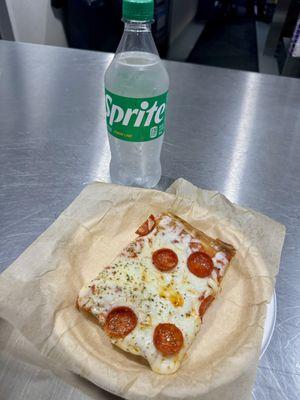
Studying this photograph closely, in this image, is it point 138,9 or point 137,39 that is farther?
point 137,39

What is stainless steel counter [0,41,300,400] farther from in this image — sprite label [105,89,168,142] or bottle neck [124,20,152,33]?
bottle neck [124,20,152,33]

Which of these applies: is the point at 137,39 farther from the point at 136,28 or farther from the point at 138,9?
the point at 138,9

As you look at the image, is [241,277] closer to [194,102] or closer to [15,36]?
[194,102]

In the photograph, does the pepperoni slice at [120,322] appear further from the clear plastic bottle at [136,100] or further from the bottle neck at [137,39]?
the bottle neck at [137,39]

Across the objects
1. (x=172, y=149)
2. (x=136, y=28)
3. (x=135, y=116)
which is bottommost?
(x=172, y=149)

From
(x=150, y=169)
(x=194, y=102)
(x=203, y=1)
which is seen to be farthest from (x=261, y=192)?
(x=203, y=1)

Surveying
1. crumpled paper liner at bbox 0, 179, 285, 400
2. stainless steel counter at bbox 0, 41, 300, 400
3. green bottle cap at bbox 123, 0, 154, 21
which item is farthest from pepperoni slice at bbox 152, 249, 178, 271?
green bottle cap at bbox 123, 0, 154, 21

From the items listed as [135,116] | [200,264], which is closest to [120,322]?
[200,264]
